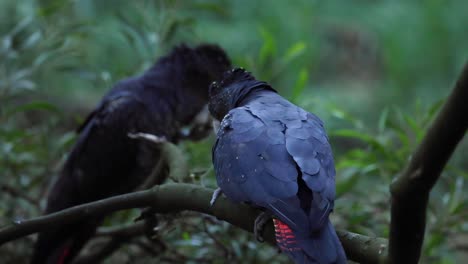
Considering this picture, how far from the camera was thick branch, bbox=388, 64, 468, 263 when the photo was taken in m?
0.60

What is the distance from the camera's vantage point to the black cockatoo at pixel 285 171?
3.04 feet

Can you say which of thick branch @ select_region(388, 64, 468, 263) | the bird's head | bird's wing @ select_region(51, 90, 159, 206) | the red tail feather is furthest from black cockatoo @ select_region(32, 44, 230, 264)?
thick branch @ select_region(388, 64, 468, 263)

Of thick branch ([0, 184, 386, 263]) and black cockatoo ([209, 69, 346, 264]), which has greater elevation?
black cockatoo ([209, 69, 346, 264])

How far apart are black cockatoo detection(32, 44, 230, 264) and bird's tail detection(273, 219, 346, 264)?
1.04 m

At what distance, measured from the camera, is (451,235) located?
1977mm

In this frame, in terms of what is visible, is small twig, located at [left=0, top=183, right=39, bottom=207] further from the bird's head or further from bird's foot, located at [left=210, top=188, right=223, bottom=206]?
bird's foot, located at [left=210, top=188, right=223, bottom=206]

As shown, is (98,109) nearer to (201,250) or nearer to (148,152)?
(148,152)

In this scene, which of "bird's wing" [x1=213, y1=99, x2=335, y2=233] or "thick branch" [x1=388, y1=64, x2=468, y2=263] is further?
"bird's wing" [x1=213, y1=99, x2=335, y2=233]

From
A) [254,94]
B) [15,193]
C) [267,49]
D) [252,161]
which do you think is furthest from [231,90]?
[15,193]

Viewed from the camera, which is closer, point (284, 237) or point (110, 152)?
point (284, 237)

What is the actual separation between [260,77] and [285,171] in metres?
1.16

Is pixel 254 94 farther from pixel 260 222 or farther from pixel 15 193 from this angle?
pixel 15 193

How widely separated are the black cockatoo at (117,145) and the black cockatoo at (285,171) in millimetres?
849

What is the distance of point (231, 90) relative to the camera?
4.50 ft
